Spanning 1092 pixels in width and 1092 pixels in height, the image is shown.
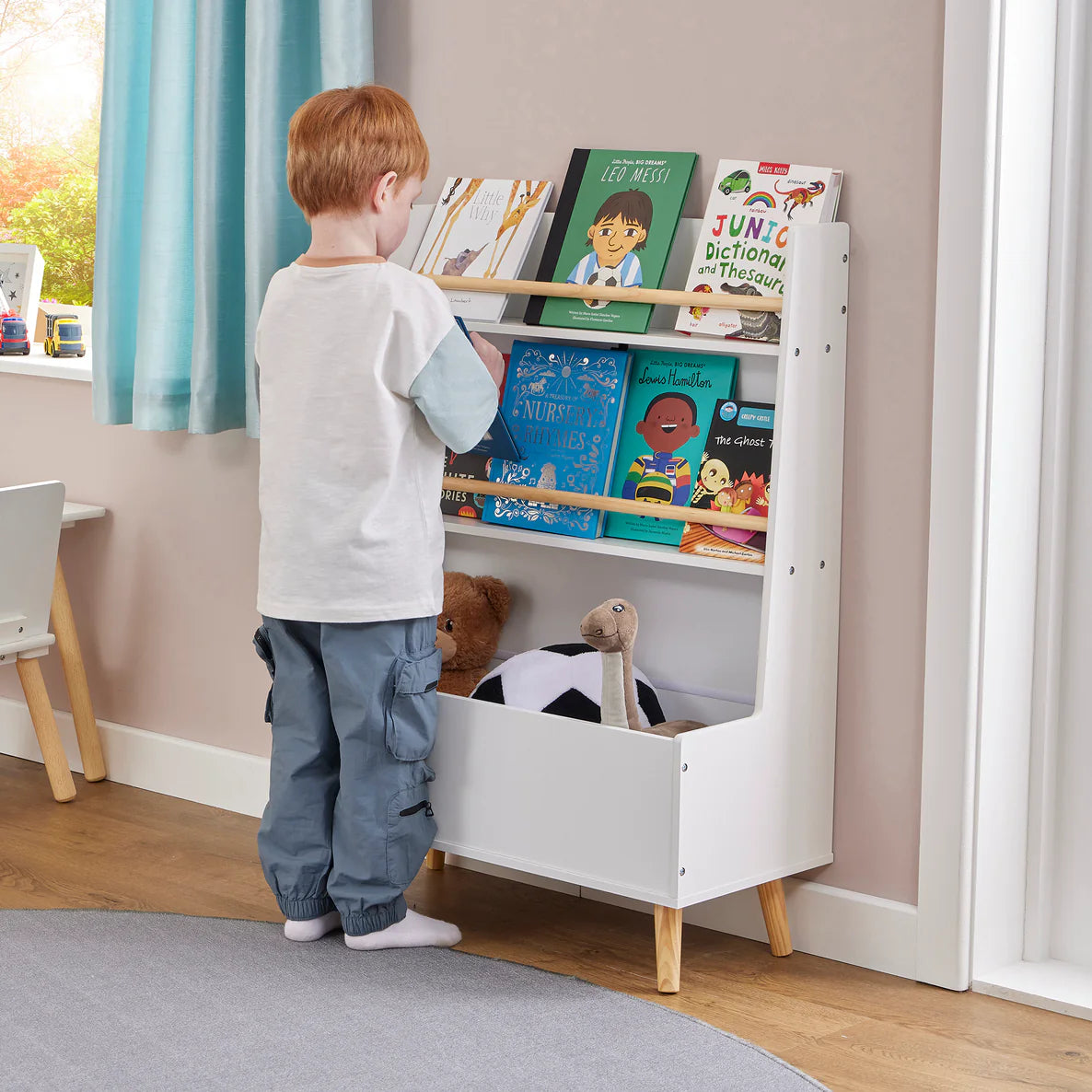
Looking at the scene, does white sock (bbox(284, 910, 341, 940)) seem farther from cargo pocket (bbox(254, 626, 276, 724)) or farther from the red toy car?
the red toy car

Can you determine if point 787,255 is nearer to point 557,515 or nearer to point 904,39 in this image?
point 904,39

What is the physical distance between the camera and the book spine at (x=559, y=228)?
2041mm

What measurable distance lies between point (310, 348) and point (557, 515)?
43 cm

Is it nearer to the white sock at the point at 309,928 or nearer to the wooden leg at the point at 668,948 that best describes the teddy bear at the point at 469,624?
the white sock at the point at 309,928

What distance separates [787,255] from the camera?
1771 millimetres

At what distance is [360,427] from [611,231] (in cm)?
48

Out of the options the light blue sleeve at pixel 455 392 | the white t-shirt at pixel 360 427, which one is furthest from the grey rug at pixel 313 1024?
the light blue sleeve at pixel 455 392

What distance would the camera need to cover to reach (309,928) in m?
1.98

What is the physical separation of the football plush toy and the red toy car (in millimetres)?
1439

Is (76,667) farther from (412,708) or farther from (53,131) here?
(53,131)

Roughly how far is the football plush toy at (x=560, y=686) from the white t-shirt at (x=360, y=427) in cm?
21

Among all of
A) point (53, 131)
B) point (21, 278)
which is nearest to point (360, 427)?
point (21, 278)

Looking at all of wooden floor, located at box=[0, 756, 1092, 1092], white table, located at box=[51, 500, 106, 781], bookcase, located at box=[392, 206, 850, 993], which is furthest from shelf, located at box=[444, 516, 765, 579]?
white table, located at box=[51, 500, 106, 781]

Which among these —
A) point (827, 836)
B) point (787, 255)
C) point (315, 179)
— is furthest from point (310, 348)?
point (827, 836)
